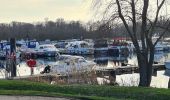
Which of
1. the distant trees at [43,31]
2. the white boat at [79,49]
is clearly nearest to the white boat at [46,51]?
the white boat at [79,49]

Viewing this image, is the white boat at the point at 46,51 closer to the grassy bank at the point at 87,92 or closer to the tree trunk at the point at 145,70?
the tree trunk at the point at 145,70

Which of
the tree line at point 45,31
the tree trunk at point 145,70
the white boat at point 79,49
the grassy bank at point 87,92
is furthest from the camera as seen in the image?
the tree line at point 45,31

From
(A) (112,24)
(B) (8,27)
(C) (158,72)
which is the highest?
(B) (8,27)

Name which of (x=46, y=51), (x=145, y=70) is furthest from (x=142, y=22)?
(x=46, y=51)

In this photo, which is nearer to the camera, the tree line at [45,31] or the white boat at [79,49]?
the white boat at [79,49]

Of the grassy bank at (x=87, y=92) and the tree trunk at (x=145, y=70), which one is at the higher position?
the tree trunk at (x=145, y=70)

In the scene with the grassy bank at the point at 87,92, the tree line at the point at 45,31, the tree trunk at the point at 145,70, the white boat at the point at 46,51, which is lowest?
the grassy bank at the point at 87,92

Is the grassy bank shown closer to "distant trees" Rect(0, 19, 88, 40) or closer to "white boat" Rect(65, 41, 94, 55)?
"white boat" Rect(65, 41, 94, 55)

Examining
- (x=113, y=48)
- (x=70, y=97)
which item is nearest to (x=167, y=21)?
(x=70, y=97)

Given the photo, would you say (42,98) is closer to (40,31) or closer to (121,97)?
(121,97)

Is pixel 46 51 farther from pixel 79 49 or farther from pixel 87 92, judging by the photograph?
pixel 87 92

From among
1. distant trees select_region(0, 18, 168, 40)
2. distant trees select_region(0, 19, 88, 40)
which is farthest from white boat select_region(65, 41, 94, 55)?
distant trees select_region(0, 19, 88, 40)

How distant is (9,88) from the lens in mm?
17078

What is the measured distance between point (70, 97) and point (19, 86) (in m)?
3.67
